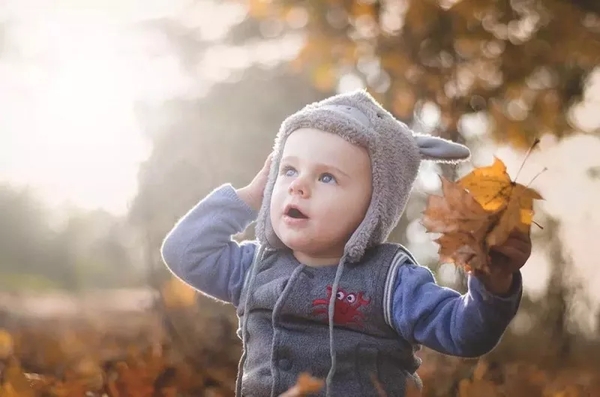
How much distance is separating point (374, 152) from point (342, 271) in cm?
25

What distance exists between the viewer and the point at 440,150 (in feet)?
5.11

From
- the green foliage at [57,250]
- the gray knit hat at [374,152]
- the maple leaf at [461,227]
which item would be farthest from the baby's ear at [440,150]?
the green foliage at [57,250]

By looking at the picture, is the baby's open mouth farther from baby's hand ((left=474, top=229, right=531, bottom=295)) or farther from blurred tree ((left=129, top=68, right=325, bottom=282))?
blurred tree ((left=129, top=68, right=325, bottom=282))

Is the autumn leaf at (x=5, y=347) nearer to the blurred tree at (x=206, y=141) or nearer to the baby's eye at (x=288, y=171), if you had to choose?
the blurred tree at (x=206, y=141)

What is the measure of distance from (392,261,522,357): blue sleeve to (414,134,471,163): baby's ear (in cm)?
24

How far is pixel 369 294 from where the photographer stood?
4.68 ft

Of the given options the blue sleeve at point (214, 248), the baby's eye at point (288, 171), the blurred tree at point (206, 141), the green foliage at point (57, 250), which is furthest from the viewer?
the green foliage at point (57, 250)

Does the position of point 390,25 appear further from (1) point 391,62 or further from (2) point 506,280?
(2) point 506,280

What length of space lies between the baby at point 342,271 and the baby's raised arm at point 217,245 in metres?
0.07

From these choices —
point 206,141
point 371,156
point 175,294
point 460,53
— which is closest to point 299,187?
point 371,156

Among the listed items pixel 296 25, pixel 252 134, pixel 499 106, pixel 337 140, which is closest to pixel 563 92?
pixel 499 106

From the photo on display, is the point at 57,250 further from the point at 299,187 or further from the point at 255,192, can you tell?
the point at 299,187

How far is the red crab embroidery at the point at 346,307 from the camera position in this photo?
142 centimetres

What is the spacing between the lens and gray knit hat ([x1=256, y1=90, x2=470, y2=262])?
1461 millimetres
